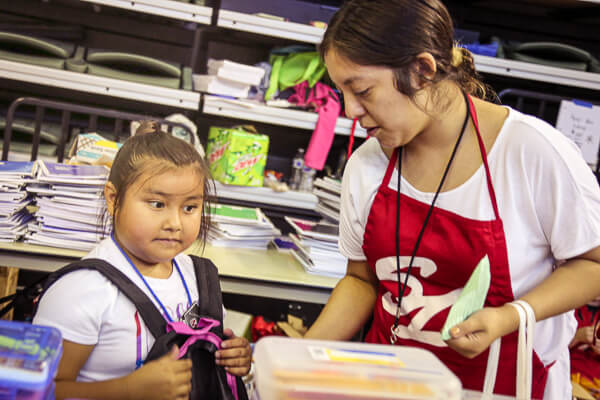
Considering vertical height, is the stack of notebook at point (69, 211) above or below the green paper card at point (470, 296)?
below

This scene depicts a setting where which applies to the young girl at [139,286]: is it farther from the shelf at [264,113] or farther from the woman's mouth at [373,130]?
the shelf at [264,113]

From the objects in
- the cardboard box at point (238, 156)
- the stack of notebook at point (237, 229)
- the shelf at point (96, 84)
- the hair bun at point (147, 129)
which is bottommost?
the stack of notebook at point (237, 229)

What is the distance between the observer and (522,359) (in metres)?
0.72

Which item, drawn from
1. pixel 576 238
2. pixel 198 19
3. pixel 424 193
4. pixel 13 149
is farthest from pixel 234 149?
pixel 576 238

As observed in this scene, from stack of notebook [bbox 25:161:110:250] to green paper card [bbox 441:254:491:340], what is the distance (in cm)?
126

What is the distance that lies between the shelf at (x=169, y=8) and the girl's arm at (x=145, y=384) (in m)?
1.75

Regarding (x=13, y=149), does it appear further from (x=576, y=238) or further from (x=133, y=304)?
(x=576, y=238)

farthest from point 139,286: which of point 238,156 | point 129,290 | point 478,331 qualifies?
point 238,156

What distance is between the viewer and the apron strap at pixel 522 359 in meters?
0.71

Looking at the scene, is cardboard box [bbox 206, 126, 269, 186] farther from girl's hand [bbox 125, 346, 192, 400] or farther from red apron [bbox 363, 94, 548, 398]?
girl's hand [bbox 125, 346, 192, 400]

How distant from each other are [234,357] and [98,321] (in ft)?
0.81

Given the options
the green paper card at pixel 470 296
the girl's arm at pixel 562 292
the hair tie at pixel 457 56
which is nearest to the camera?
the green paper card at pixel 470 296

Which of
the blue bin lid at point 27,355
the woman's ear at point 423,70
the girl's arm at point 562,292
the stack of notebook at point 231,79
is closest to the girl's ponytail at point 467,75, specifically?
the woman's ear at point 423,70

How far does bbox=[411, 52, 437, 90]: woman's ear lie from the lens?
35.4 inches
